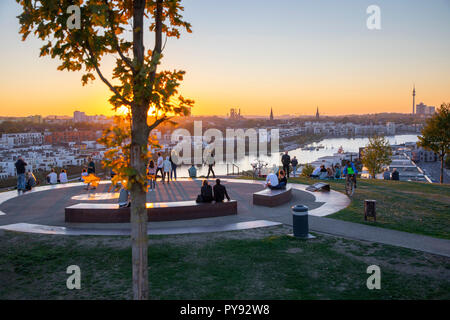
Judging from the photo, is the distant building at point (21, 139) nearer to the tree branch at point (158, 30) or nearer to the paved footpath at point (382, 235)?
the paved footpath at point (382, 235)

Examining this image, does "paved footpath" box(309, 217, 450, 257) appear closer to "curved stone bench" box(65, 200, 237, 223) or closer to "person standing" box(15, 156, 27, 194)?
"curved stone bench" box(65, 200, 237, 223)

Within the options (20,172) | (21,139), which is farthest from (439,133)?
(21,139)

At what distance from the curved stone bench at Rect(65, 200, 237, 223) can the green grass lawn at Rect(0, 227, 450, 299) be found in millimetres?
1912

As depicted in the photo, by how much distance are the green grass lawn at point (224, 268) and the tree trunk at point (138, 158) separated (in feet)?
4.86

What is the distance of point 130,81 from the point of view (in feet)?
14.5

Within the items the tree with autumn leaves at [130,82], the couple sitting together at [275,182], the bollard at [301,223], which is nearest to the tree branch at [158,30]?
the tree with autumn leaves at [130,82]

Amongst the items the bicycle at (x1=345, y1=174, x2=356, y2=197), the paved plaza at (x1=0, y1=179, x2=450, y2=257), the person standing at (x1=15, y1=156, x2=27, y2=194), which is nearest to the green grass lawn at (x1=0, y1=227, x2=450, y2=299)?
the paved plaza at (x1=0, y1=179, x2=450, y2=257)

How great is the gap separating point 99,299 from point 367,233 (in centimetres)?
718

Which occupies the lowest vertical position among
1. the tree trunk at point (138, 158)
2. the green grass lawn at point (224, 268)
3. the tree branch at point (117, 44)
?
the green grass lawn at point (224, 268)

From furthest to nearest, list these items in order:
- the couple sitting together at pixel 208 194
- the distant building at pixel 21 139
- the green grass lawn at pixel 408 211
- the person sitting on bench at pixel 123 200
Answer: the distant building at pixel 21 139 → the couple sitting together at pixel 208 194 → the person sitting on bench at pixel 123 200 → the green grass lawn at pixel 408 211

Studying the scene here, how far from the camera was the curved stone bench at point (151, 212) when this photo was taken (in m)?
11.2

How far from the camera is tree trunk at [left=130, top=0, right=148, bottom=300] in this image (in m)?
4.35
